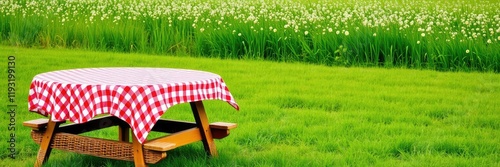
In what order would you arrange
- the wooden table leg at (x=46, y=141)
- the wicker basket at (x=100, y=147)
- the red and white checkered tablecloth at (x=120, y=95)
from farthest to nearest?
the wooden table leg at (x=46, y=141) < the wicker basket at (x=100, y=147) < the red and white checkered tablecloth at (x=120, y=95)

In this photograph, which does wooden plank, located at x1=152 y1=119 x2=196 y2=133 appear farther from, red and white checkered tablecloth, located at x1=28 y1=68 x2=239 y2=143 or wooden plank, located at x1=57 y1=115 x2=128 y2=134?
red and white checkered tablecloth, located at x1=28 y1=68 x2=239 y2=143

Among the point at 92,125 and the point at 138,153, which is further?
the point at 92,125

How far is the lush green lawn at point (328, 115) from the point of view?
5848 mm

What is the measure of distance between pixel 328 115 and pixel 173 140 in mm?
2717

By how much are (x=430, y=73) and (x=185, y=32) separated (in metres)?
4.92

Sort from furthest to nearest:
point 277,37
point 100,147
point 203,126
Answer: point 277,37, point 203,126, point 100,147

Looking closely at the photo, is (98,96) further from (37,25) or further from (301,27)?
(37,25)

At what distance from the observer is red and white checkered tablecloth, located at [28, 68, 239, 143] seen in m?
4.72

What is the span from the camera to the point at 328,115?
24.8 ft

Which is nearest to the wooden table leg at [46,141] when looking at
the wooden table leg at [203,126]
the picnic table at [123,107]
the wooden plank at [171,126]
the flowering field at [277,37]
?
the picnic table at [123,107]

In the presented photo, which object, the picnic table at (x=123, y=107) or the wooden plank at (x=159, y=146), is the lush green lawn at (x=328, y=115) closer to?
the picnic table at (x=123, y=107)

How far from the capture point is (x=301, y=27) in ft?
41.9

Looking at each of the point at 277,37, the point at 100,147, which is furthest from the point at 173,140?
the point at 277,37

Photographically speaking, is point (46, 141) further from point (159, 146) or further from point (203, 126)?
point (203, 126)
